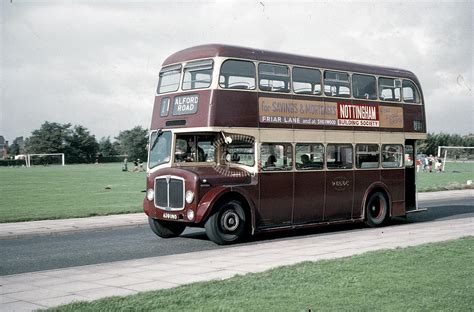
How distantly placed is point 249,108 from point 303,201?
113 inches

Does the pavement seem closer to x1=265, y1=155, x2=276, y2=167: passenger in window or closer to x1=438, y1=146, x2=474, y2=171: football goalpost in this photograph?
x1=265, y1=155, x2=276, y2=167: passenger in window

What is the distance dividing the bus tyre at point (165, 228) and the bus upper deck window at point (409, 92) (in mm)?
7874

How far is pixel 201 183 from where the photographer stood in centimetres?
1345

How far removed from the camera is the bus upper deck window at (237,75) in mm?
13946

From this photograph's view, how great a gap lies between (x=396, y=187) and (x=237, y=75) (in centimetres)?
666

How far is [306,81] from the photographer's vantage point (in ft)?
51.5

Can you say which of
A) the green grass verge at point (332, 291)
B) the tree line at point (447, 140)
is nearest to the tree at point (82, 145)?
the tree line at point (447, 140)

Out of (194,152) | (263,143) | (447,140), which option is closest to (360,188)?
(263,143)

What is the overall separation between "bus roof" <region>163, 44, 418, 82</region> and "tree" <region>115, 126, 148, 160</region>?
3669 inches

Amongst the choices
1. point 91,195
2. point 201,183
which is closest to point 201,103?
point 201,183

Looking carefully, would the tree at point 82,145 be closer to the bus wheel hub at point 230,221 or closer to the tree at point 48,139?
the tree at point 48,139

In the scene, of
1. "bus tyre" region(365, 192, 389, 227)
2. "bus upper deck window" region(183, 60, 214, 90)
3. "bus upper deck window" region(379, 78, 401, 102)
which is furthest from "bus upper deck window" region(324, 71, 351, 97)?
"bus upper deck window" region(183, 60, 214, 90)

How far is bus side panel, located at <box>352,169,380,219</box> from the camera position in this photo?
16.9 m

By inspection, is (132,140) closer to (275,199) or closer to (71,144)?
(71,144)
